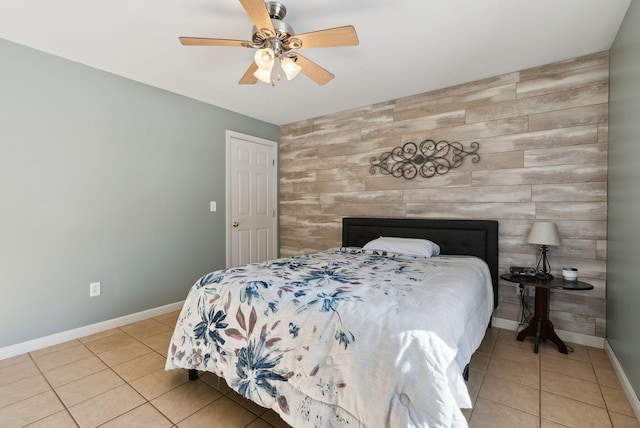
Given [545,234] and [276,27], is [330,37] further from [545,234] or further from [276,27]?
[545,234]

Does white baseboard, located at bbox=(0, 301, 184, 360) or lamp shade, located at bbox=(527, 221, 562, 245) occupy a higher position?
lamp shade, located at bbox=(527, 221, 562, 245)

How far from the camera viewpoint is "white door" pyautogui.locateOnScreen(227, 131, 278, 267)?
3.87 meters

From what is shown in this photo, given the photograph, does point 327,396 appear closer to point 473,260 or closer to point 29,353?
point 473,260

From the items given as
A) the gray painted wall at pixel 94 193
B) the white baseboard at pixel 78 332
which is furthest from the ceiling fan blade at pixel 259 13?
the white baseboard at pixel 78 332

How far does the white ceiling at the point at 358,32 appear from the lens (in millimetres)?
1921

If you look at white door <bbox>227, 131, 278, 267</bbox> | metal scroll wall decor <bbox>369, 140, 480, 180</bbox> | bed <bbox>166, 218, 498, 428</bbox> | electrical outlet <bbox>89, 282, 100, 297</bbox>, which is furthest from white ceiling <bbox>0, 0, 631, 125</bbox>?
electrical outlet <bbox>89, 282, 100, 297</bbox>

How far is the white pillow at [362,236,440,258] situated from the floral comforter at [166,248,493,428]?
0.58m

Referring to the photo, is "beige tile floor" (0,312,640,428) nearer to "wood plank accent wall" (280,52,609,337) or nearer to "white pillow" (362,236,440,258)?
"wood plank accent wall" (280,52,609,337)

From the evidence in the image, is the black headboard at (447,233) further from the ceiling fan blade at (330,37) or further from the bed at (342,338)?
the ceiling fan blade at (330,37)

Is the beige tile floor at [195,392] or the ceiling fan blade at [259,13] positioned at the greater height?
the ceiling fan blade at [259,13]

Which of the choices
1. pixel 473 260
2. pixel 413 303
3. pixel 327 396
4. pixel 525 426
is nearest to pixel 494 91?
pixel 473 260

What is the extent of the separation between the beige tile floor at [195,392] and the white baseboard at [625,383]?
0.03 m

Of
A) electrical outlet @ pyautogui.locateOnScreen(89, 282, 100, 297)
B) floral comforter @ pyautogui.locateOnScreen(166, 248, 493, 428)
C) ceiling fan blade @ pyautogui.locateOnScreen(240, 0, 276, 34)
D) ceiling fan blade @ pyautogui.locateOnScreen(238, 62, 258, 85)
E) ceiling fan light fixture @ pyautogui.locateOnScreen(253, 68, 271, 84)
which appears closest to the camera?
floral comforter @ pyautogui.locateOnScreen(166, 248, 493, 428)

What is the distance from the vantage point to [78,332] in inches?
104
